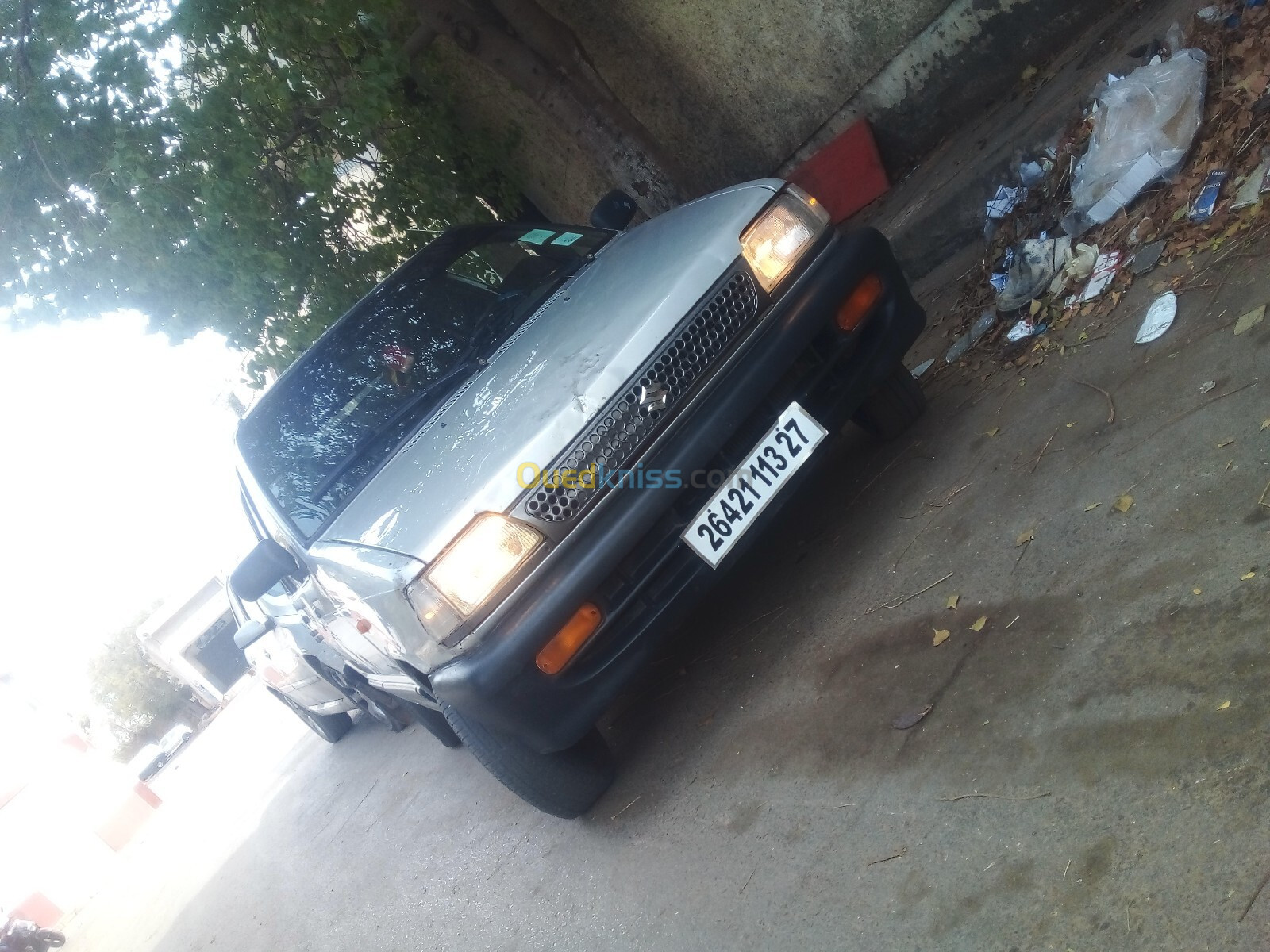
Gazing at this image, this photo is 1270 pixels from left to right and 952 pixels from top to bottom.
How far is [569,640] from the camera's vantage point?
→ 9.20ft

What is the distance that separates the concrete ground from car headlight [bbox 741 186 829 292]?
106cm

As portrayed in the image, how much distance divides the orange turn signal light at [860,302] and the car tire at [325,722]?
5.39m

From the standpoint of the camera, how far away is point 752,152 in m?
7.04

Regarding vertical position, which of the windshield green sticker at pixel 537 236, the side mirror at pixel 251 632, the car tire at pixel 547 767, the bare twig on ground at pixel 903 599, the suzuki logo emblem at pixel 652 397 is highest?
the windshield green sticker at pixel 537 236

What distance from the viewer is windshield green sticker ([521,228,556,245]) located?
4309mm

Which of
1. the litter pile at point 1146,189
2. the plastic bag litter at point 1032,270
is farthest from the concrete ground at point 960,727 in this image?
the plastic bag litter at point 1032,270

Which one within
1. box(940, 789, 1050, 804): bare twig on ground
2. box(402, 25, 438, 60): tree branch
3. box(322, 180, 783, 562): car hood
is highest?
box(402, 25, 438, 60): tree branch

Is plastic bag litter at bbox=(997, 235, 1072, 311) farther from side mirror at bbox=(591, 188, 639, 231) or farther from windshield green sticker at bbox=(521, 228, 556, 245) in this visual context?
windshield green sticker at bbox=(521, 228, 556, 245)

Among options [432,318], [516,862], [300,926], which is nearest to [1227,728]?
[516,862]

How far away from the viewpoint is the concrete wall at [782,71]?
19.4 ft

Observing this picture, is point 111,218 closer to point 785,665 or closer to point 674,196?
point 674,196

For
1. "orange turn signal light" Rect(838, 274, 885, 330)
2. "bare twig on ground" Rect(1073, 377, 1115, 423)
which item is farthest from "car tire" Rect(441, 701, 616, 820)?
"bare twig on ground" Rect(1073, 377, 1115, 423)

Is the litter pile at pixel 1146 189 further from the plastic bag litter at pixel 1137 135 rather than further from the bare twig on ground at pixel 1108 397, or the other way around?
the bare twig on ground at pixel 1108 397

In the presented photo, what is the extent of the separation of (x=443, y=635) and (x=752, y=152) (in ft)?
17.7
